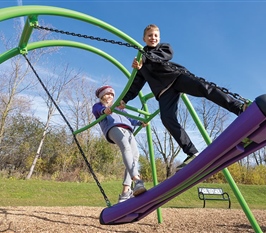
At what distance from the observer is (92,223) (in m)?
5.27

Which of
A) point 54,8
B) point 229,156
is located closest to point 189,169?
point 229,156

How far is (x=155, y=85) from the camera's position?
8.77 feet

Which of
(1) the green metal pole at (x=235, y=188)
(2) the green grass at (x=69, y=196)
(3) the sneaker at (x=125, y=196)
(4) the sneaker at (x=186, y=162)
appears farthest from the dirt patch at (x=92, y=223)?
(2) the green grass at (x=69, y=196)

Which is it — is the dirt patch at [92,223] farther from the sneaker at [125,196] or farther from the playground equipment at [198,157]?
the playground equipment at [198,157]

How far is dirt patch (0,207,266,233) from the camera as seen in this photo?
4.75m

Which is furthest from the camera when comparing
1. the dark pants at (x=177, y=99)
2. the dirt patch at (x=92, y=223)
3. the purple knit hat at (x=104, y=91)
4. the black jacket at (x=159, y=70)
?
the dirt patch at (x=92, y=223)

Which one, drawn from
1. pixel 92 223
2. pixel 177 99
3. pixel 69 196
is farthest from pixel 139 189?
pixel 69 196

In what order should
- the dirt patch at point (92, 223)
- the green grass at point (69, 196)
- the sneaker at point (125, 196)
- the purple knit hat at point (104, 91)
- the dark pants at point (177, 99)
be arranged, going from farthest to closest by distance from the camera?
the green grass at point (69, 196)
the dirt patch at point (92, 223)
the purple knit hat at point (104, 91)
the sneaker at point (125, 196)
the dark pants at point (177, 99)

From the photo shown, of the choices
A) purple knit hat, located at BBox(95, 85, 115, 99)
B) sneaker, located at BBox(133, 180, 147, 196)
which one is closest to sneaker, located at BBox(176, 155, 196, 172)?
sneaker, located at BBox(133, 180, 147, 196)

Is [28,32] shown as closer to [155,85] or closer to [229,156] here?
[155,85]

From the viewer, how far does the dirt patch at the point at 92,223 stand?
475 cm

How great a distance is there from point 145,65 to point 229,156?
121 cm

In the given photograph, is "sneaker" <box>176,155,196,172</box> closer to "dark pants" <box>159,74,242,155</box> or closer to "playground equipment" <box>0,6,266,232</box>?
"dark pants" <box>159,74,242,155</box>

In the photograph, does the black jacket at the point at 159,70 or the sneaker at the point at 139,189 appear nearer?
the sneaker at the point at 139,189
